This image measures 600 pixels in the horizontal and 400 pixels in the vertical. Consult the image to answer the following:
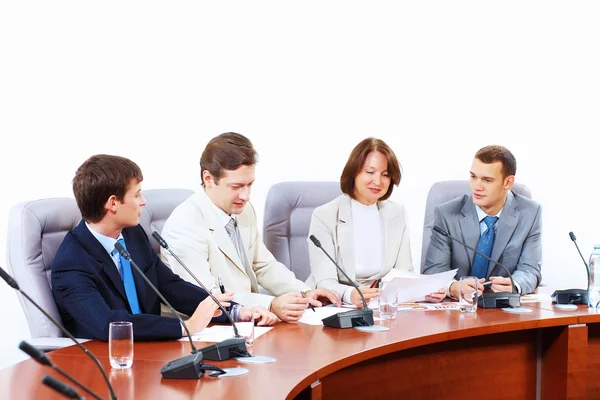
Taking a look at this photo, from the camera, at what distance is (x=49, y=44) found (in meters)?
3.97

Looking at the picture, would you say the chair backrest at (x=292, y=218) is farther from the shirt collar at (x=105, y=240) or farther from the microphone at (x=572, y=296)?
the shirt collar at (x=105, y=240)

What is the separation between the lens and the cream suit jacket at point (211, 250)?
2.84m

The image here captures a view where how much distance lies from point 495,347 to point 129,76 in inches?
94.6

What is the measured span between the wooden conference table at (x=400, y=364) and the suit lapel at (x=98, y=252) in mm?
252

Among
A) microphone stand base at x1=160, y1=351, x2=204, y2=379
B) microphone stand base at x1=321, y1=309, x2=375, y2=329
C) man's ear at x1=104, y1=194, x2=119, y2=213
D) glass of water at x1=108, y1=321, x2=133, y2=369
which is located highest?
man's ear at x1=104, y1=194, x2=119, y2=213

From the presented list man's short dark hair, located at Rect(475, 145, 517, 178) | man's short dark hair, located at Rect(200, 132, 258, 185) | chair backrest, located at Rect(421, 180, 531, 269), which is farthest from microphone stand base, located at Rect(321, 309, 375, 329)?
chair backrest, located at Rect(421, 180, 531, 269)

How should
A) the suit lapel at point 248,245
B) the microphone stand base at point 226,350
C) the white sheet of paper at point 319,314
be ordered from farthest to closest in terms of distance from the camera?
the suit lapel at point 248,245 < the white sheet of paper at point 319,314 < the microphone stand base at point 226,350

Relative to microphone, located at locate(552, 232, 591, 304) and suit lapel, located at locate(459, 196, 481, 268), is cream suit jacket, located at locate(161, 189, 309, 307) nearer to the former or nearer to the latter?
suit lapel, located at locate(459, 196, 481, 268)

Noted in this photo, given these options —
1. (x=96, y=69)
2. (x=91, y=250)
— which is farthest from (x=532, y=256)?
(x=96, y=69)

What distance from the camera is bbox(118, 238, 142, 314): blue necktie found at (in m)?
2.52

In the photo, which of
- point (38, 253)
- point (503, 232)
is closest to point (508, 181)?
point (503, 232)

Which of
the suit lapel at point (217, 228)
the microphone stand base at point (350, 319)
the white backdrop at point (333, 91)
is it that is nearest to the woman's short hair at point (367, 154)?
the suit lapel at point (217, 228)

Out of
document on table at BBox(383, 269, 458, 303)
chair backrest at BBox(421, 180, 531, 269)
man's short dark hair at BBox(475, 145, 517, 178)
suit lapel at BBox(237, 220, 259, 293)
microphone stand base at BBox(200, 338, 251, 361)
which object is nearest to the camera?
microphone stand base at BBox(200, 338, 251, 361)

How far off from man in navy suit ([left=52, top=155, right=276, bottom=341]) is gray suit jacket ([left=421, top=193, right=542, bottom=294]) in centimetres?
122
